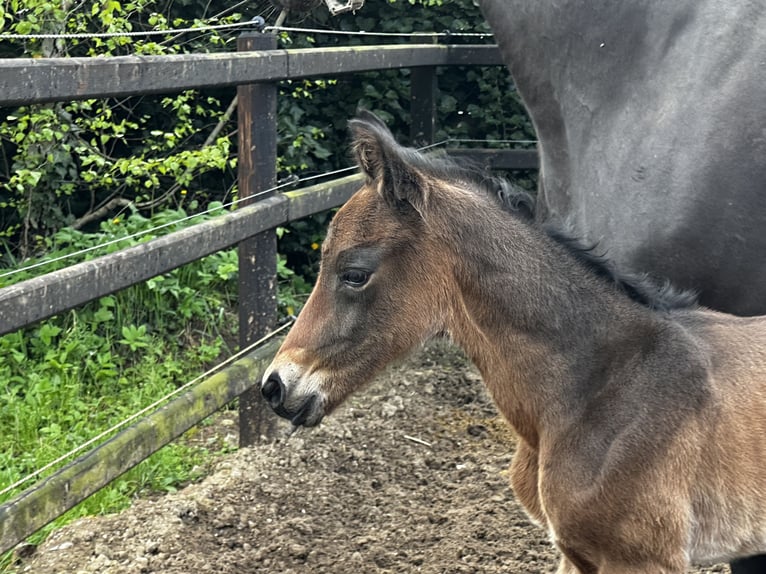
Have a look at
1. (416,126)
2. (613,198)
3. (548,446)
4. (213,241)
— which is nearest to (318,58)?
(213,241)

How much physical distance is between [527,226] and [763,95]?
2.61 feet

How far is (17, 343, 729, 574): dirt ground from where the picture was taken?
3748 mm

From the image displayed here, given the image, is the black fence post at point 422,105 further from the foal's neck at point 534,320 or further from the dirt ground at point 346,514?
the foal's neck at point 534,320

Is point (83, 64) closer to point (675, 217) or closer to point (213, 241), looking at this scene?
point (213, 241)

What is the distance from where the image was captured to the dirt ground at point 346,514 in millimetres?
3748

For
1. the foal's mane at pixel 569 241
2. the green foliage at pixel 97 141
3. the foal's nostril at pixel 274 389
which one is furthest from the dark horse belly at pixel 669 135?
the green foliage at pixel 97 141

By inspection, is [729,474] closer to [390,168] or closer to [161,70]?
[390,168]

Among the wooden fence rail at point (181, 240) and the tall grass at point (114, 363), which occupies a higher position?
the wooden fence rail at point (181, 240)

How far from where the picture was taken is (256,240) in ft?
15.6

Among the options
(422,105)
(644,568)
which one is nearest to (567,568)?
(644,568)

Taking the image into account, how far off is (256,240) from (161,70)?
1119mm

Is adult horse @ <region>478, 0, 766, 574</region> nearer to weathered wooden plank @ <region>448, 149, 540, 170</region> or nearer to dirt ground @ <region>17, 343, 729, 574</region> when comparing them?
dirt ground @ <region>17, 343, 729, 574</region>

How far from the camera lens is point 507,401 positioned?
9.30ft

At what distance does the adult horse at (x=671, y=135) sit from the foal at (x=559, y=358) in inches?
10.2
